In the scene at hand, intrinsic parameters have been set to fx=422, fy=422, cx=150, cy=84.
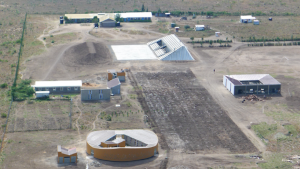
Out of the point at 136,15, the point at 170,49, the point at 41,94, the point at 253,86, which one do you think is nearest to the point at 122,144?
the point at 41,94

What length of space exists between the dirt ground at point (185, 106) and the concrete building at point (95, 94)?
147cm

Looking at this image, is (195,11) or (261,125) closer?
(261,125)

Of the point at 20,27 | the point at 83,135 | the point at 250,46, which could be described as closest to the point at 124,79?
the point at 83,135

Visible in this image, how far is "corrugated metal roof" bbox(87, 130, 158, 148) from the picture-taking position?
2059 inches

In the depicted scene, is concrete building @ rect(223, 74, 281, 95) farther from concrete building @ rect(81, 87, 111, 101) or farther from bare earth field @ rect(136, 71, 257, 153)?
concrete building @ rect(81, 87, 111, 101)

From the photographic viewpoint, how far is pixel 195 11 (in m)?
159

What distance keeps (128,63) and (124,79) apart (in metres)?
13.2

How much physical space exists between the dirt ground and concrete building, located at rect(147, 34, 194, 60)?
297 cm

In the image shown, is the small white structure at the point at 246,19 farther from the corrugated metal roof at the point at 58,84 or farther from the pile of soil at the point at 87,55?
the corrugated metal roof at the point at 58,84

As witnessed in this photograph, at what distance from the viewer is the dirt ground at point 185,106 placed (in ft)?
173

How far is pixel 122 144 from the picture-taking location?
51.9m

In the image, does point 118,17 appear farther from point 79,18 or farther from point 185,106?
point 185,106

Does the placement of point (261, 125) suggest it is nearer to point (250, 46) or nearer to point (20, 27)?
point (250, 46)

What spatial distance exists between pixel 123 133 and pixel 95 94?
1795cm
